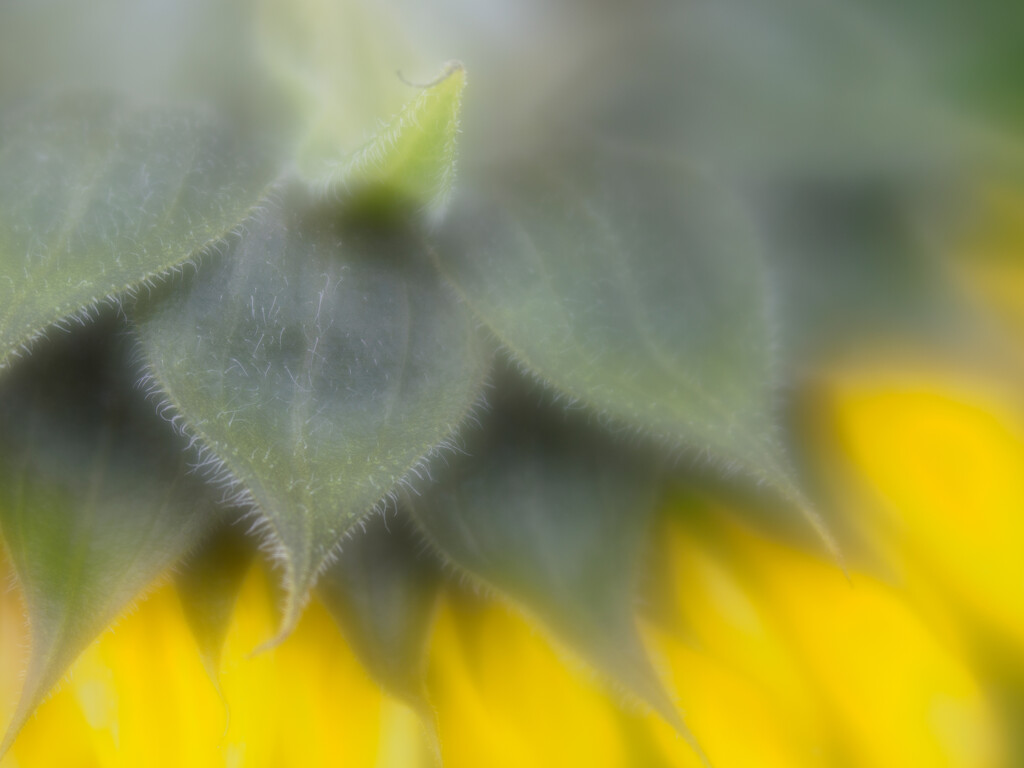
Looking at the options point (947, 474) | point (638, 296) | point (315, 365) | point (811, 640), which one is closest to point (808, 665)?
point (811, 640)

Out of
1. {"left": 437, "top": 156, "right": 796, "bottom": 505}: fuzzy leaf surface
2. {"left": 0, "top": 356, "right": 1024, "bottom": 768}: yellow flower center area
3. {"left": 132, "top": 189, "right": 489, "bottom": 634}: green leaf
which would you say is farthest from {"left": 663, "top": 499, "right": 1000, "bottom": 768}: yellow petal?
{"left": 132, "top": 189, "right": 489, "bottom": 634}: green leaf

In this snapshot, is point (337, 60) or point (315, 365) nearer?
point (315, 365)

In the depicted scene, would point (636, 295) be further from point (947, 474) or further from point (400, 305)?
point (947, 474)

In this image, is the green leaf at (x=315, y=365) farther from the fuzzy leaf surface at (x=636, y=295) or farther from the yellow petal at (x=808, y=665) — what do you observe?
the yellow petal at (x=808, y=665)

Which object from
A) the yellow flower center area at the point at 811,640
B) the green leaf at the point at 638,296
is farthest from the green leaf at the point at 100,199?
the yellow flower center area at the point at 811,640

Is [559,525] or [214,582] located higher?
[559,525]

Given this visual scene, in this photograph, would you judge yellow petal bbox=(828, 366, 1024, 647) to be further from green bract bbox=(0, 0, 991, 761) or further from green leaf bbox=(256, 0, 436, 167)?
green leaf bbox=(256, 0, 436, 167)
